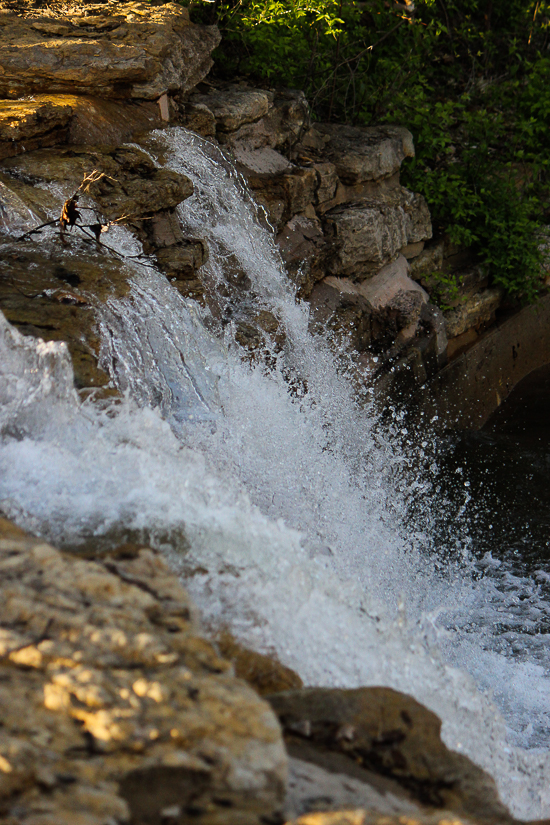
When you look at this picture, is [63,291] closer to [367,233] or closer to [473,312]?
[367,233]

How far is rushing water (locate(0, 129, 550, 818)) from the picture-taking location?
1.93m

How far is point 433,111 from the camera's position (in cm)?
645

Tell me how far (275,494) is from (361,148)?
3.29 metres

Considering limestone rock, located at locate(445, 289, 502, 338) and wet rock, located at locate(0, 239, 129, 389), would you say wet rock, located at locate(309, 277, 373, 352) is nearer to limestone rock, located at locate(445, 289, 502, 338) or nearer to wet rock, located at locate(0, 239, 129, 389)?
limestone rock, located at locate(445, 289, 502, 338)

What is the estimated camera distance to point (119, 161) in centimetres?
386

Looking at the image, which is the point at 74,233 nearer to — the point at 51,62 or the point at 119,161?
the point at 119,161

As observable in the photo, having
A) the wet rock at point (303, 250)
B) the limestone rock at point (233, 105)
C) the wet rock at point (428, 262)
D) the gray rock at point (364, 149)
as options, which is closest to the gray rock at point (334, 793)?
the wet rock at point (303, 250)

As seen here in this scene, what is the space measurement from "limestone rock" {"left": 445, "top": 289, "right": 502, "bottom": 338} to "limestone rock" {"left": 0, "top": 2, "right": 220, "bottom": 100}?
2.66 metres

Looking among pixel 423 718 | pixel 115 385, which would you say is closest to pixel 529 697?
pixel 423 718

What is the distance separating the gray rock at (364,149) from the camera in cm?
531

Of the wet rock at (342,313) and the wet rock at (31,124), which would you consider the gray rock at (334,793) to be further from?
the wet rock at (342,313)

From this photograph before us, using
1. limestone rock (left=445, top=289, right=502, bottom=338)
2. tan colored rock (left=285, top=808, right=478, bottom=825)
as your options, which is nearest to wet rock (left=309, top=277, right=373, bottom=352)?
limestone rock (left=445, top=289, right=502, bottom=338)

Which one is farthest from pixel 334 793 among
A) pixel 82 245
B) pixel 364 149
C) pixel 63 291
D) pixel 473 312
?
pixel 473 312

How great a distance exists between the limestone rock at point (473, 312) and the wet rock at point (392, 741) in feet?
14.9
